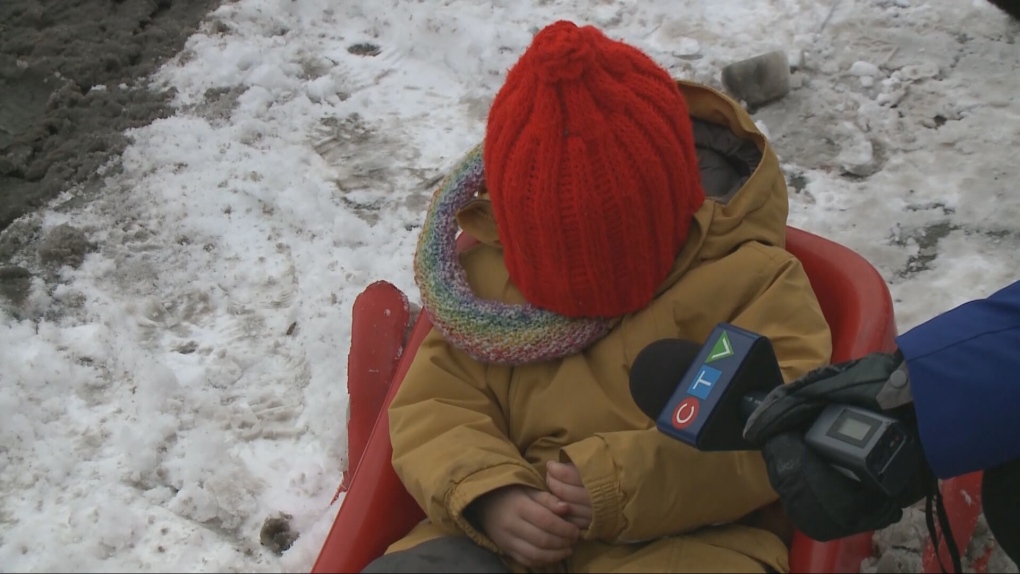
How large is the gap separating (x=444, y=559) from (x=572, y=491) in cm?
22

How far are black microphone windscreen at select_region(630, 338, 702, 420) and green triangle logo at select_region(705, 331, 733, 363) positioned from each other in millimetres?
61

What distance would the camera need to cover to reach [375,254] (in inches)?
97.3

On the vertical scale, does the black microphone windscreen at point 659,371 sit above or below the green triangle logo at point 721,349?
below

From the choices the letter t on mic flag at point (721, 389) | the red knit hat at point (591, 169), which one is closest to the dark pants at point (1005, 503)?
the letter t on mic flag at point (721, 389)

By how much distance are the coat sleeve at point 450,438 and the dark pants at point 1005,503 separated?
680 millimetres

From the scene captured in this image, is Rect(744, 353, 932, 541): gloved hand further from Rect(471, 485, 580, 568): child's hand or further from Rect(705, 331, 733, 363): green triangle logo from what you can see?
Rect(471, 485, 580, 568): child's hand

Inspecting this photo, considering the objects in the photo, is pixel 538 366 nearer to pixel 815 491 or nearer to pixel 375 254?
pixel 815 491

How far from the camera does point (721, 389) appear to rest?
3.56ft

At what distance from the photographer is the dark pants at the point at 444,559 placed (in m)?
Answer: 1.33

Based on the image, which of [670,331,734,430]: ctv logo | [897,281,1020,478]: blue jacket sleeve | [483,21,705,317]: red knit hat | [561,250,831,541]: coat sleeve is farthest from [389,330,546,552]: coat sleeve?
[897,281,1020,478]: blue jacket sleeve

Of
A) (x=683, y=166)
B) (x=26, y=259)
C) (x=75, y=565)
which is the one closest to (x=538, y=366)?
(x=683, y=166)

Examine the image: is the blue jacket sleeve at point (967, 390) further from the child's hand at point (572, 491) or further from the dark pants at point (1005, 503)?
the child's hand at point (572, 491)

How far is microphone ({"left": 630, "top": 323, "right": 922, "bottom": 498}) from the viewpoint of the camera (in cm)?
102

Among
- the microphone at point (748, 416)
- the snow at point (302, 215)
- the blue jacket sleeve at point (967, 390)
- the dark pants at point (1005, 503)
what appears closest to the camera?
the microphone at point (748, 416)
